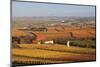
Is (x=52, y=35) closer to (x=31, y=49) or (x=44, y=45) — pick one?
(x=44, y=45)

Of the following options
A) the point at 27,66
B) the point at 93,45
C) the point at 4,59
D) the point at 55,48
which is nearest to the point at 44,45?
the point at 55,48

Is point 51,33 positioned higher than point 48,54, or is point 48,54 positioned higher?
point 51,33

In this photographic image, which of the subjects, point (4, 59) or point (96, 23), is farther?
point (96, 23)

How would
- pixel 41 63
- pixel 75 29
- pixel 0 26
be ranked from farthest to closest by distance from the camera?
1. pixel 75 29
2. pixel 41 63
3. pixel 0 26

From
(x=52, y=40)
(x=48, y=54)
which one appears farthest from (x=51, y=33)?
(x=48, y=54)

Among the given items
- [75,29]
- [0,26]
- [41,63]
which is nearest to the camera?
[0,26]

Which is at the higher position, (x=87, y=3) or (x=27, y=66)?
(x=87, y=3)

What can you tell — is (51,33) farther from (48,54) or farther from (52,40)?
(48,54)

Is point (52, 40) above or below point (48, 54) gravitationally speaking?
above

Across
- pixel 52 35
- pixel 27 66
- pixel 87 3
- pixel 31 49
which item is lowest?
pixel 27 66
